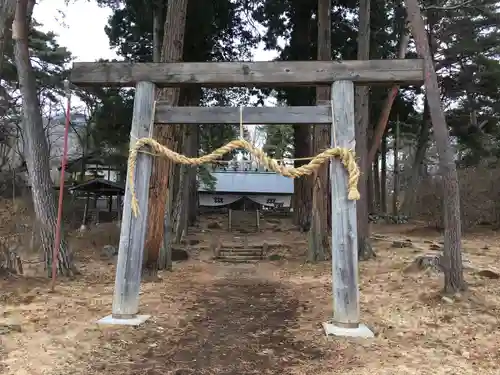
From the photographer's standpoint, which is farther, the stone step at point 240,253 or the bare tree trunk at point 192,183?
the bare tree trunk at point 192,183

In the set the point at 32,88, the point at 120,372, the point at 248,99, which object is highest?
the point at 248,99

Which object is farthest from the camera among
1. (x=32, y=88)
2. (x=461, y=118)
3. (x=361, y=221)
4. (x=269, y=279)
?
(x=461, y=118)

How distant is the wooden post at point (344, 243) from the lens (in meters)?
5.54

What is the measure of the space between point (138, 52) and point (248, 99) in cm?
440

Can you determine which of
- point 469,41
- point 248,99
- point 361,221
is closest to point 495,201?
point 361,221

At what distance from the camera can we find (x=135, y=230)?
19.3ft

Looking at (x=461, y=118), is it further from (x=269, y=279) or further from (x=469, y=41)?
(x=269, y=279)

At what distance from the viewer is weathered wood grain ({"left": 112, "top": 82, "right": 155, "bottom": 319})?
19.1 feet

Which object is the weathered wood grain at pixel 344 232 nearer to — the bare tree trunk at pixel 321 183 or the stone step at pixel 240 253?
the bare tree trunk at pixel 321 183

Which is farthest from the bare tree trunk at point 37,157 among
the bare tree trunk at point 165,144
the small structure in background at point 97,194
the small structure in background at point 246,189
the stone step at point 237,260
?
the small structure in background at point 246,189

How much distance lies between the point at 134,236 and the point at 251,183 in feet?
82.2

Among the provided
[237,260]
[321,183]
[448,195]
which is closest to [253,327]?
[448,195]

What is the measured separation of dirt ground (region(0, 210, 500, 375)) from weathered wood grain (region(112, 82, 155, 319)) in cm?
38

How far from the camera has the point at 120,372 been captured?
421 centimetres
